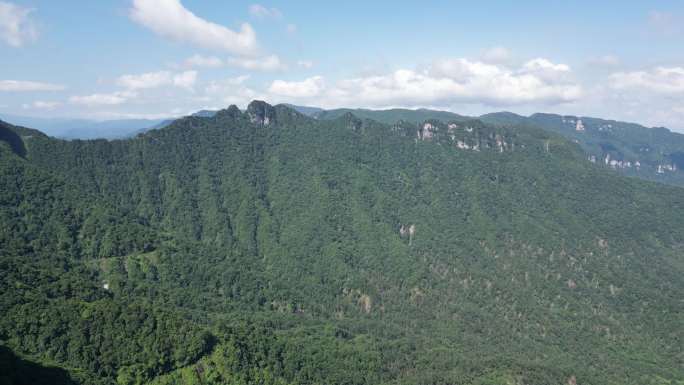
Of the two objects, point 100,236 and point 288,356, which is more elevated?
point 100,236

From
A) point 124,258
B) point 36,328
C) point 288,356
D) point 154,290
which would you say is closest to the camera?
point 36,328

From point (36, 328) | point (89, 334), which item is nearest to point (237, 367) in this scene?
point (89, 334)

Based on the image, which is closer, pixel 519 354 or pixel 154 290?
pixel 154 290

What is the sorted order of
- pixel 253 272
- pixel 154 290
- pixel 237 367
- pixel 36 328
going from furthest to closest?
pixel 253 272
pixel 154 290
pixel 237 367
pixel 36 328

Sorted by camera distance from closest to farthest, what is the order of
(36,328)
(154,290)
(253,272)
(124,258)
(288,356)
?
(36,328) < (288,356) < (154,290) < (124,258) < (253,272)

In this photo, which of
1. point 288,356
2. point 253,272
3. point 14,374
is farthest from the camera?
point 253,272

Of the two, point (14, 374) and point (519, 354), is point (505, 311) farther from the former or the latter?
point (14, 374)

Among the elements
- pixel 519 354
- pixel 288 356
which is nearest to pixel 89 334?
pixel 288 356

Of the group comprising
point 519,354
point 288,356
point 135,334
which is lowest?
point 519,354

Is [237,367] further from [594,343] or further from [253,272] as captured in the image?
[594,343]
